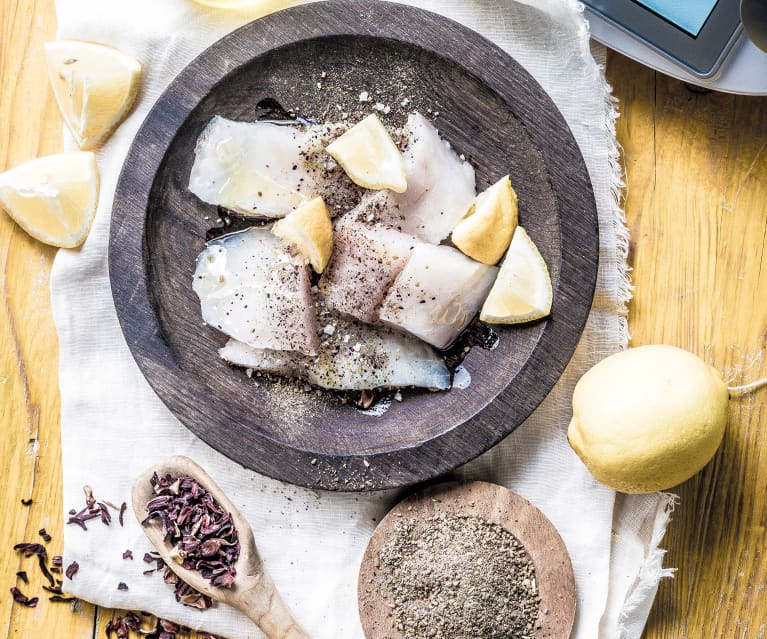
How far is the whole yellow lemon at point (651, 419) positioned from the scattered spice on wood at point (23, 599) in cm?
114

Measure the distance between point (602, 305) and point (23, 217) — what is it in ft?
3.70

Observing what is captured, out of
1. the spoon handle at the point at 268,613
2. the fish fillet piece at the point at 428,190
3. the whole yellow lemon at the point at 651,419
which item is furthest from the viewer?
the spoon handle at the point at 268,613

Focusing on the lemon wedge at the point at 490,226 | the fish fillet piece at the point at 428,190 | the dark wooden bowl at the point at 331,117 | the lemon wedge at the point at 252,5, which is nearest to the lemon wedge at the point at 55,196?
the dark wooden bowl at the point at 331,117

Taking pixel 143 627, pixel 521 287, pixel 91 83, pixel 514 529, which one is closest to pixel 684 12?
pixel 521 287

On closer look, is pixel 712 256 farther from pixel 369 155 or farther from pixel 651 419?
pixel 369 155

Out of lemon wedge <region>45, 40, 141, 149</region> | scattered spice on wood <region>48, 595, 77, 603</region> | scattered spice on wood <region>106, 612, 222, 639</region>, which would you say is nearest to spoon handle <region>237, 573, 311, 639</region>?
scattered spice on wood <region>106, 612, 222, 639</region>

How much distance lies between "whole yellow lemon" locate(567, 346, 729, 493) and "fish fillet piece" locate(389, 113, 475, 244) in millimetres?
390

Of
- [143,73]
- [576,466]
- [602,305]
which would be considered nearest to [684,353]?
[602,305]

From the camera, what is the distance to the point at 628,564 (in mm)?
1438

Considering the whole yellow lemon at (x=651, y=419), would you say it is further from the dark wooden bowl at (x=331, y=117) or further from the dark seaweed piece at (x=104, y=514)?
the dark seaweed piece at (x=104, y=514)

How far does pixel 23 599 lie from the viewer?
1513 mm

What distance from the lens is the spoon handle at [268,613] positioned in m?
1.42

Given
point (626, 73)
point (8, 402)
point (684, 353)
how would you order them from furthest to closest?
point (8, 402), point (626, 73), point (684, 353)

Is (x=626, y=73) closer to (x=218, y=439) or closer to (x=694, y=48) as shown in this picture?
(x=694, y=48)
